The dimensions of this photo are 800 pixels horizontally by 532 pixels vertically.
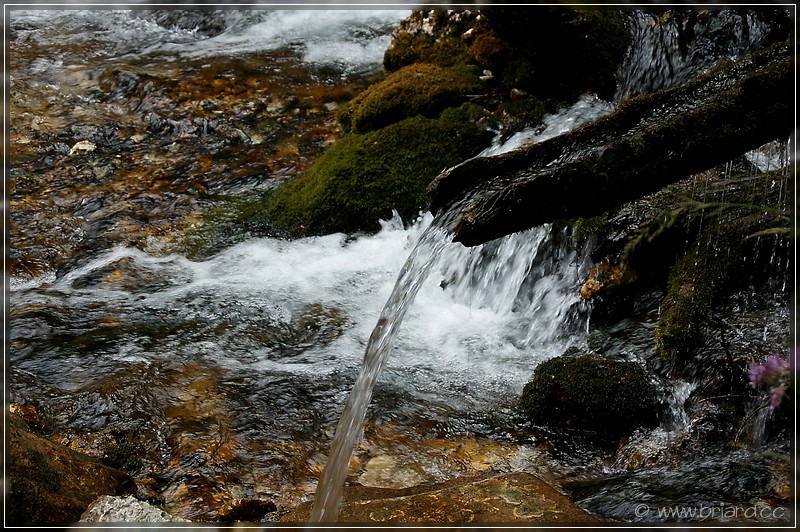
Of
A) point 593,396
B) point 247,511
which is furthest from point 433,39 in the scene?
point 247,511

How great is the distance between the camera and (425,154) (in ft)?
23.6

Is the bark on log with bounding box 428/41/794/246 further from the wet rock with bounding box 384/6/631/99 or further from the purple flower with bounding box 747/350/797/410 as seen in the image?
the wet rock with bounding box 384/6/631/99

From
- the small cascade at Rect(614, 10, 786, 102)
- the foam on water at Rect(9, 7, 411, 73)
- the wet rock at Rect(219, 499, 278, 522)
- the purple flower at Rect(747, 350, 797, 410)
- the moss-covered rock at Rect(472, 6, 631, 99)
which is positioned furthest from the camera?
the foam on water at Rect(9, 7, 411, 73)

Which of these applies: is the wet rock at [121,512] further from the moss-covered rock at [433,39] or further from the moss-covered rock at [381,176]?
the moss-covered rock at [433,39]

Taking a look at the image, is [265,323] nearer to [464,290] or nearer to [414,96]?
[464,290]

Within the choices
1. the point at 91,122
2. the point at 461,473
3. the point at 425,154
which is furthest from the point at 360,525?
the point at 91,122

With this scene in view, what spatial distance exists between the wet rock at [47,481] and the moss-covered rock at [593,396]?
259 cm

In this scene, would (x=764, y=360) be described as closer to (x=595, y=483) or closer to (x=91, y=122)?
(x=595, y=483)

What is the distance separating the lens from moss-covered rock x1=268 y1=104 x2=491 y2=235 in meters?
7.07

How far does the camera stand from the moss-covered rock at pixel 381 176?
279 inches

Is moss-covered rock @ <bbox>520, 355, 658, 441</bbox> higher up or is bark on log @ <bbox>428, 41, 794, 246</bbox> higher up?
bark on log @ <bbox>428, 41, 794, 246</bbox>

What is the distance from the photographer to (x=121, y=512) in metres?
3.15

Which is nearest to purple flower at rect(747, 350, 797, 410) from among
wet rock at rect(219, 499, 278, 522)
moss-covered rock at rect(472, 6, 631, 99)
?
Answer: wet rock at rect(219, 499, 278, 522)

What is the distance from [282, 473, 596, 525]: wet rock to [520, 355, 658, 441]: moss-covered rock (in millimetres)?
1014
